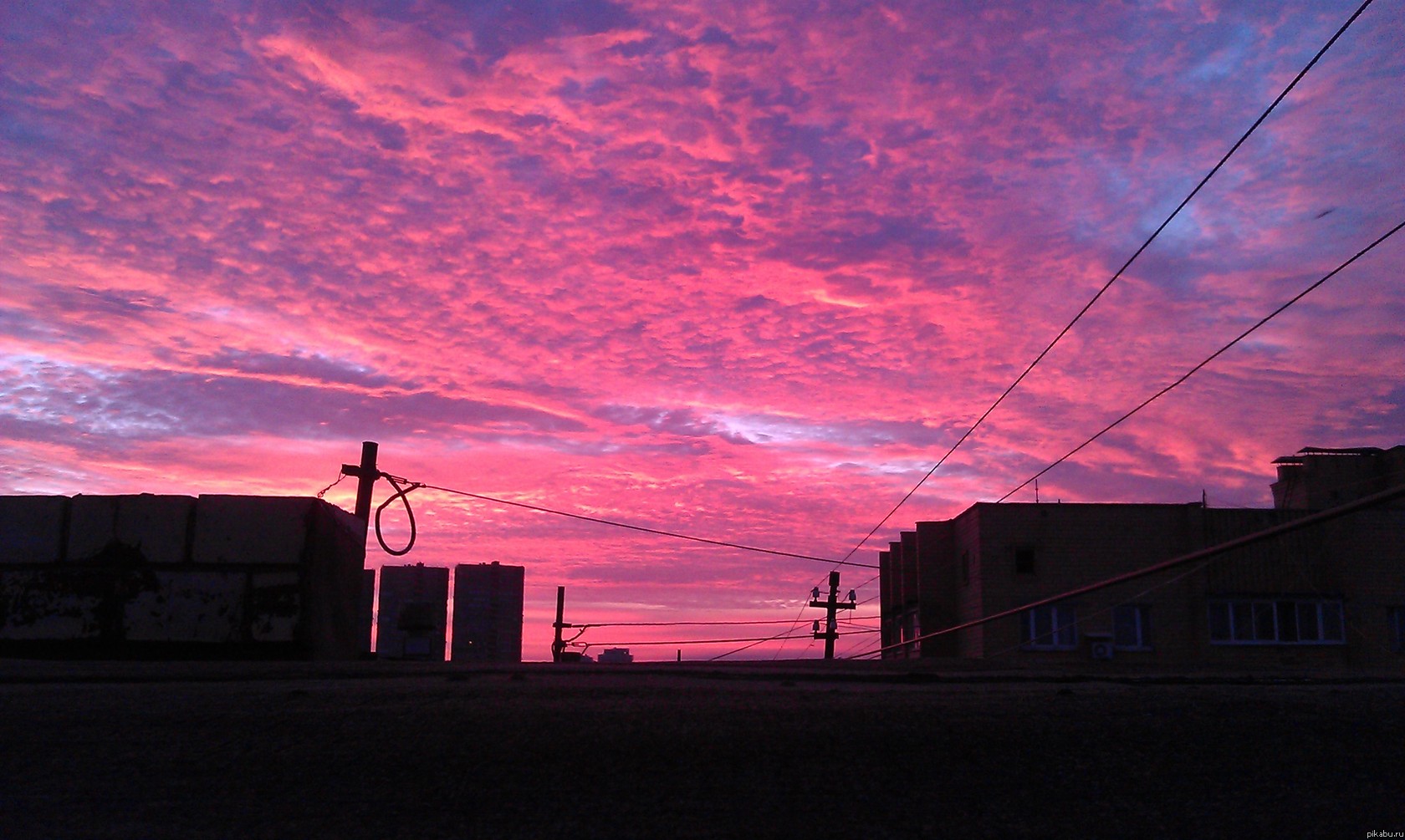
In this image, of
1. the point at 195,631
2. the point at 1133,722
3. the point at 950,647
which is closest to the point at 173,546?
the point at 195,631

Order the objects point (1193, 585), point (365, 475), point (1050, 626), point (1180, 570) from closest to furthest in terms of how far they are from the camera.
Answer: point (365, 475) → point (1180, 570) → point (1193, 585) → point (1050, 626)

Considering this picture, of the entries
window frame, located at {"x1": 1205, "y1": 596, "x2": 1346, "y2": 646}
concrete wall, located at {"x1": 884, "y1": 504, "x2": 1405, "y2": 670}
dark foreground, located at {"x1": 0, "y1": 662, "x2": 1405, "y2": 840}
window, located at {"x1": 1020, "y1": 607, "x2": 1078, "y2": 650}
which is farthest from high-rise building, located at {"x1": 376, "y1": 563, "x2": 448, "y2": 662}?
window frame, located at {"x1": 1205, "y1": 596, "x2": 1346, "y2": 646}

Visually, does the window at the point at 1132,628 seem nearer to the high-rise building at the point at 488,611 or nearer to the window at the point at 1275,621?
the window at the point at 1275,621

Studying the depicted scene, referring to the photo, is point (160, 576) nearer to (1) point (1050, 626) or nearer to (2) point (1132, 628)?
(1) point (1050, 626)

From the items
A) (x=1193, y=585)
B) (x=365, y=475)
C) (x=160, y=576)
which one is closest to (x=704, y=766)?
(x=160, y=576)

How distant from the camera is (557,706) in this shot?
13.0ft

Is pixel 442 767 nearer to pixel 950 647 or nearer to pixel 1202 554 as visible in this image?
pixel 1202 554

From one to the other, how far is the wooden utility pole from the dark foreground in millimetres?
17352

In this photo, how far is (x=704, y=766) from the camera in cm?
326

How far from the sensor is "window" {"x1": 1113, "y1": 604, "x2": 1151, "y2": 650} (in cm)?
3438

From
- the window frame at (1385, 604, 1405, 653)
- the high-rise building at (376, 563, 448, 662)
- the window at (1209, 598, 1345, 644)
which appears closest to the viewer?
the high-rise building at (376, 563, 448, 662)

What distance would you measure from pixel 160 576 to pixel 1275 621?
35160 mm

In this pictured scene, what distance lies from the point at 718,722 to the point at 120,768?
76.7 inches

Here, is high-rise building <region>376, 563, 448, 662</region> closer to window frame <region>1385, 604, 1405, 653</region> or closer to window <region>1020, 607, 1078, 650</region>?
window <region>1020, 607, 1078, 650</region>
